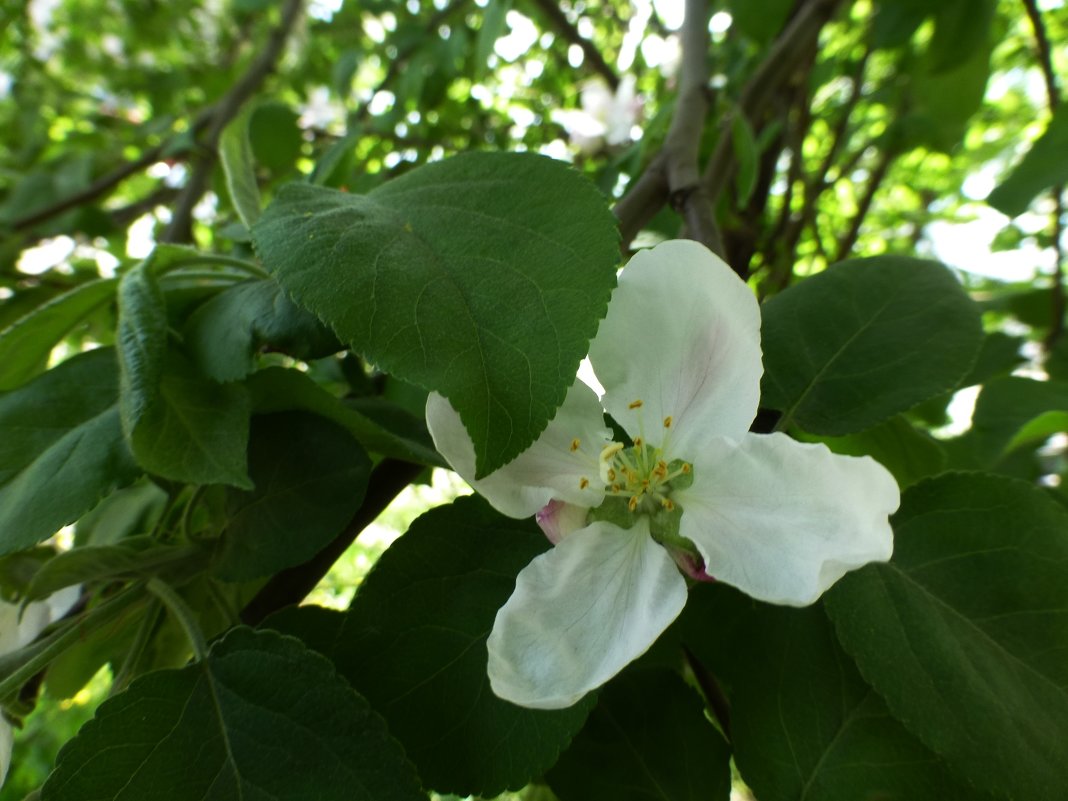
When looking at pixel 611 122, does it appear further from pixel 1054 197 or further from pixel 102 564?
pixel 102 564

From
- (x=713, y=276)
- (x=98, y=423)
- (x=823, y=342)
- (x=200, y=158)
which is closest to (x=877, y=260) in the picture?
(x=823, y=342)

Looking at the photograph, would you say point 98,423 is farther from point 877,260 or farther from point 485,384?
point 877,260

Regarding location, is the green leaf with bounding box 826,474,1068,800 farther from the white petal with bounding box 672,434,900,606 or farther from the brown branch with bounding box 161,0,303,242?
the brown branch with bounding box 161,0,303,242

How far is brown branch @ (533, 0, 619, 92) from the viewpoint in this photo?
1.31m

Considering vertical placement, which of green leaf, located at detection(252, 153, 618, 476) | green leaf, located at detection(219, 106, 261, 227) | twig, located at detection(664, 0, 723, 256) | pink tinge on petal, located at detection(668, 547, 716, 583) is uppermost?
green leaf, located at detection(252, 153, 618, 476)

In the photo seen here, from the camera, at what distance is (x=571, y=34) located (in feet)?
4.54

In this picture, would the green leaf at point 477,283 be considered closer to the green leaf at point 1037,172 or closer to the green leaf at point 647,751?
the green leaf at point 647,751

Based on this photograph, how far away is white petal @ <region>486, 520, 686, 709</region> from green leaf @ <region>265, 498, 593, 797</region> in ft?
0.09

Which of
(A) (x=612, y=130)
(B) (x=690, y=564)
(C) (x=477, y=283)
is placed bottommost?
(A) (x=612, y=130)

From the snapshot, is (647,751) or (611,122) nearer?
(647,751)

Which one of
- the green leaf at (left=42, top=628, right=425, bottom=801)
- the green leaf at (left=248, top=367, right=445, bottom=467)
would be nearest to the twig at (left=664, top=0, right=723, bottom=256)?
the green leaf at (left=248, top=367, right=445, bottom=467)

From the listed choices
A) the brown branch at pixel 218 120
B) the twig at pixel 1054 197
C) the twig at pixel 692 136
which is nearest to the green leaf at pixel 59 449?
the twig at pixel 692 136

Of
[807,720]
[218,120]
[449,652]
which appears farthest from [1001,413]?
[218,120]

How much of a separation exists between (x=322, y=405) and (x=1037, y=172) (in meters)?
0.55
